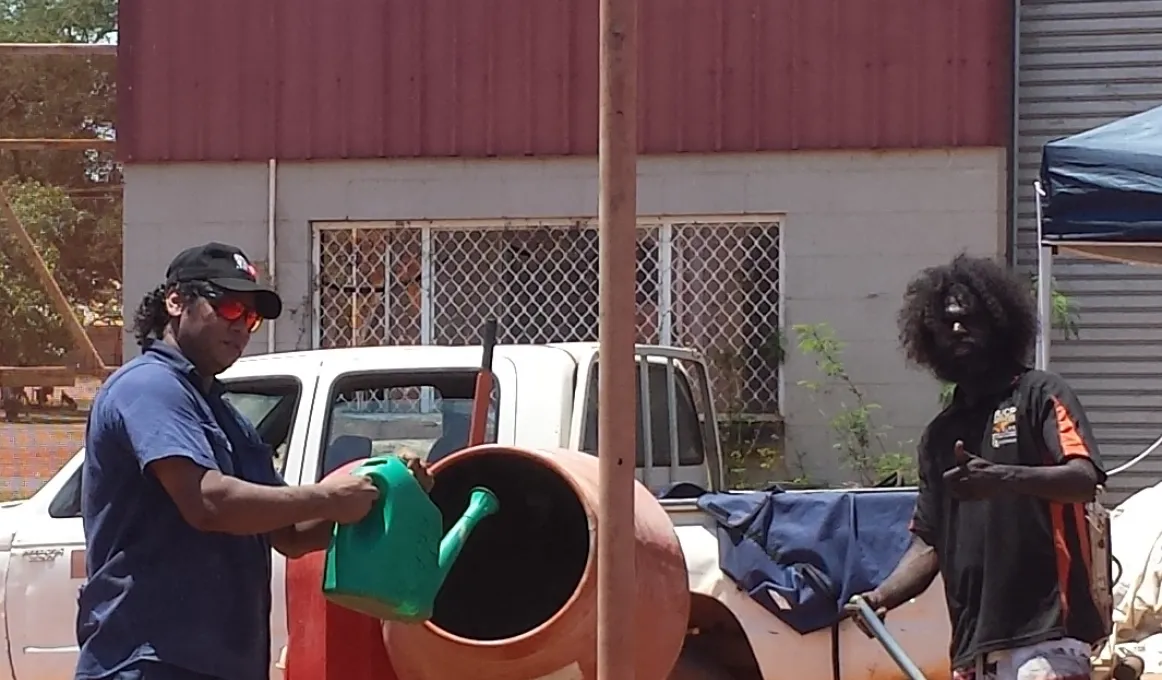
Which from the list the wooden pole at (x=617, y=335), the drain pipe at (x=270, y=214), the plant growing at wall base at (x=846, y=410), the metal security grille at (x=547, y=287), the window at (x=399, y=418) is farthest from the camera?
the drain pipe at (x=270, y=214)

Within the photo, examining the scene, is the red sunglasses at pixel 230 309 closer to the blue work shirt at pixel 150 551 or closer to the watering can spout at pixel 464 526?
the blue work shirt at pixel 150 551

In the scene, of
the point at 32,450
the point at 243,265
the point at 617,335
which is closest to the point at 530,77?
the point at 32,450

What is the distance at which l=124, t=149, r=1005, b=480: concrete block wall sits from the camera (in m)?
9.80

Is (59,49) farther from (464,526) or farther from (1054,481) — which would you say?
(1054,481)

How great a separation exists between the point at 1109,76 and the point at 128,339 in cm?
631

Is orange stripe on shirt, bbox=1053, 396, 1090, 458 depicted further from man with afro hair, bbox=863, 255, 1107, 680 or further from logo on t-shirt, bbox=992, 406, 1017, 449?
logo on t-shirt, bbox=992, 406, 1017, 449

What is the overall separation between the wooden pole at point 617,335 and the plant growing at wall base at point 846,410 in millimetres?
7041

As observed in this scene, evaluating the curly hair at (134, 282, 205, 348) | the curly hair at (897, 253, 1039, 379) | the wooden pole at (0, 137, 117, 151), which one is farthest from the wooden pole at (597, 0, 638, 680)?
the wooden pole at (0, 137, 117, 151)

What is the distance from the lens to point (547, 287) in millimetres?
10258

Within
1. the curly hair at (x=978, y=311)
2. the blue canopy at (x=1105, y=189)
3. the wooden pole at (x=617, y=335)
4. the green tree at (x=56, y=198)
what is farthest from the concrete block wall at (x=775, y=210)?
the green tree at (x=56, y=198)

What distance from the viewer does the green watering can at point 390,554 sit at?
341cm

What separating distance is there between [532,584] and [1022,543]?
1.26 m

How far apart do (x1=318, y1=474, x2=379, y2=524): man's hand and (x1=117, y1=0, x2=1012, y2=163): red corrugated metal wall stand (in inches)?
270

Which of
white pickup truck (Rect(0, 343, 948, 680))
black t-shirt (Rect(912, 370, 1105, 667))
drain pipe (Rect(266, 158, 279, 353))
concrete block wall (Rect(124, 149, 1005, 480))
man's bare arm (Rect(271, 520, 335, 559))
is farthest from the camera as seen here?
drain pipe (Rect(266, 158, 279, 353))
